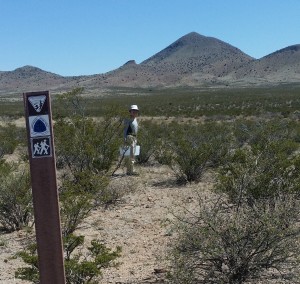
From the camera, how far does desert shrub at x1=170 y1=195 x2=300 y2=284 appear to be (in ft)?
16.0

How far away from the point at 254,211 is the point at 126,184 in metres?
5.90

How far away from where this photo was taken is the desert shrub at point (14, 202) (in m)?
8.34

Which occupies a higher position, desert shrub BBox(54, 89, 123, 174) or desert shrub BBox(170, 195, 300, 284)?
desert shrub BBox(54, 89, 123, 174)

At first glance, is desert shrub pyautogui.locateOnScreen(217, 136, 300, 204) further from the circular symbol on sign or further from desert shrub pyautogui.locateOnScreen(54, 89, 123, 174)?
desert shrub pyautogui.locateOnScreen(54, 89, 123, 174)

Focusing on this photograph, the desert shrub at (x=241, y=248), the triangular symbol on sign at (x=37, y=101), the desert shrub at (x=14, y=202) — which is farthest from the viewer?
the desert shrub at (x=14, y=202)

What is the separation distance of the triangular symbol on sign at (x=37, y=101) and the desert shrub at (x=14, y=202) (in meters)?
5.16

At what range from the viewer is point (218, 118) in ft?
121

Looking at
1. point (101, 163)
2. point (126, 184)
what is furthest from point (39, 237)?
point (101, 163)

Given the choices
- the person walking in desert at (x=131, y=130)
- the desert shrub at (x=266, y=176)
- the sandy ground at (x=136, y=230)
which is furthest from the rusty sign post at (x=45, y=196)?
the person walking in desert at (x=131, y=130)

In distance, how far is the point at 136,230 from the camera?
26.6 ft

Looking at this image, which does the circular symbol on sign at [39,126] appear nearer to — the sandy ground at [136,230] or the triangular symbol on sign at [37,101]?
the triangular symbol on sign at [37,101]

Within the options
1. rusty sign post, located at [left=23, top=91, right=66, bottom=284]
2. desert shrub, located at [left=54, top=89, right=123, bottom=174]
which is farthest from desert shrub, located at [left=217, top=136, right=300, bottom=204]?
desert shrub, located at [left=54, top=89, right=123, bottom=174]

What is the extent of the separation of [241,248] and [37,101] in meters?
2.73

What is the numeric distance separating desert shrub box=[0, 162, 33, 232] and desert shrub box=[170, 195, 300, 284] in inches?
161
